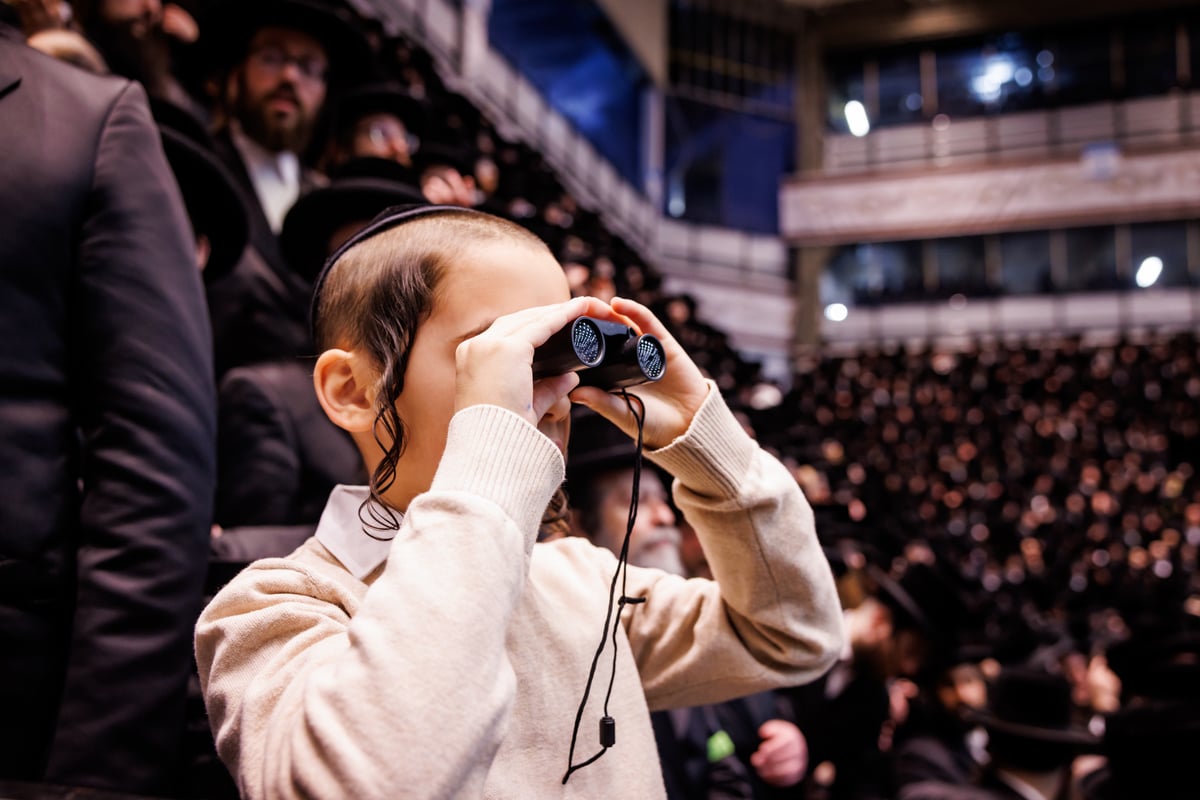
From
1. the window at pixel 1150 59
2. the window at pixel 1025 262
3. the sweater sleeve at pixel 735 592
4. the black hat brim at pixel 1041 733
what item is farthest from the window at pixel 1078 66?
the sweater sleeve at pixel 735 592

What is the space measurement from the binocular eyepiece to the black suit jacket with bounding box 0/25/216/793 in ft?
1.60

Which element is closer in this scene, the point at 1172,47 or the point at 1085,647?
the point at 1085,647

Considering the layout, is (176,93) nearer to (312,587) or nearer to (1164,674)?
(312,587)

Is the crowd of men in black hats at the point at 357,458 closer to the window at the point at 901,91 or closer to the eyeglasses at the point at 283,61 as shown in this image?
the eyeglasses at the point at 283,61

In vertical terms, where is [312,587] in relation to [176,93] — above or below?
below

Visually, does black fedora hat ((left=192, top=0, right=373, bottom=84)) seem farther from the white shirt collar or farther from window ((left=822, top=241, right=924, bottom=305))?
window ((left=822, top=241, right=924, bottom=305))

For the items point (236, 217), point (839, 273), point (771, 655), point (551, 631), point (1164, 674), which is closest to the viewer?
point (551, 631)

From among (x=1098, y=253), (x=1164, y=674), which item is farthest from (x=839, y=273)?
(x=1164, y=674)

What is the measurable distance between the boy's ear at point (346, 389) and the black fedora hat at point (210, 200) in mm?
739

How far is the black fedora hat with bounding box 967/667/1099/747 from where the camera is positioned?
243 centimetres

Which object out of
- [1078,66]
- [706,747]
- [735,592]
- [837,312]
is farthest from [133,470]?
[1078,66]

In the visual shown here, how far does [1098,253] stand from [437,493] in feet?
49.8

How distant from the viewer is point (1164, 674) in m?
2.76

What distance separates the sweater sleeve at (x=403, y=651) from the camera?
59 cm
